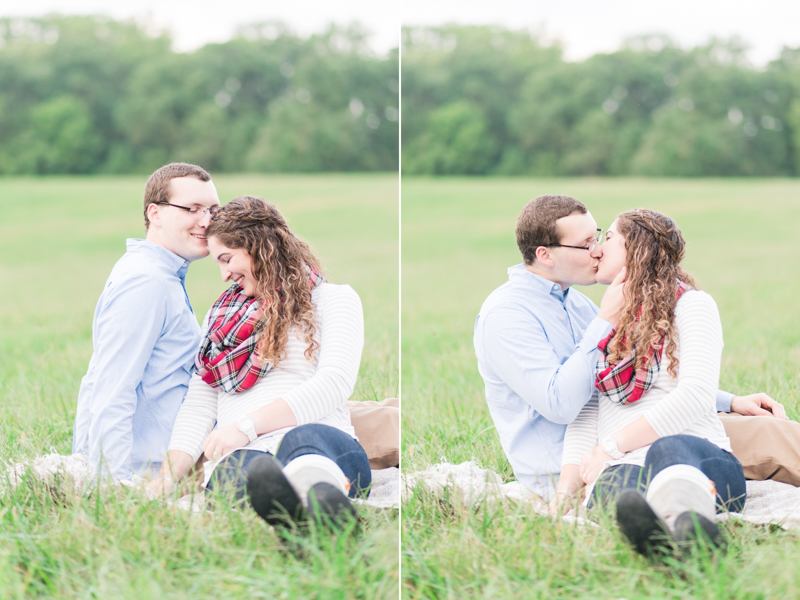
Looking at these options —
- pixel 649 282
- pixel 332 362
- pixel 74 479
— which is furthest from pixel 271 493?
pixel 649 282

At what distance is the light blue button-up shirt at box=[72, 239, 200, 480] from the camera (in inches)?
97.7

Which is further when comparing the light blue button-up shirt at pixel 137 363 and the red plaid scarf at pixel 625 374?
the light blue button-up shirt at pixel 137 363

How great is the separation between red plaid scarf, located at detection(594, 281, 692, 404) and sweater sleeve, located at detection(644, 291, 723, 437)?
0.08 metres

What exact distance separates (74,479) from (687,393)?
187 centimetres

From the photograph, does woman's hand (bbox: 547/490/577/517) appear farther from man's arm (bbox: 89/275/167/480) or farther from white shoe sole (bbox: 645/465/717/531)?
man's arm (bbox: 89/275/167/480)

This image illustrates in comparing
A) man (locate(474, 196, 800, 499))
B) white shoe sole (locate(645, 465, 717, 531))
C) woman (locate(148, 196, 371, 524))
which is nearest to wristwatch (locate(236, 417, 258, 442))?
woman (locate(148, 196, 371, 524))

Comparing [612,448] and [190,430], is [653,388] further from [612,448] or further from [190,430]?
[190,430]

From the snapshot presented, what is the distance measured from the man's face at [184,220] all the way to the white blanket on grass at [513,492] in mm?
1083

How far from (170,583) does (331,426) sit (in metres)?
0.63

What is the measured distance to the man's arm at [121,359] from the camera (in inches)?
97.2

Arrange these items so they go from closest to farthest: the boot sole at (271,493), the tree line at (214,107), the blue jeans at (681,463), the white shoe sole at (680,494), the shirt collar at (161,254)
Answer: the boot sole at (271,493) → the white shoe sole at (680,494) → the blue jeans at (681,463) → the shirt collar at (161,254) → the tree line at (214,107)

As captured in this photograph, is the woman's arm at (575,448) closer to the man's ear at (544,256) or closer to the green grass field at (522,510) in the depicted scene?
the green grass field at (522,510)

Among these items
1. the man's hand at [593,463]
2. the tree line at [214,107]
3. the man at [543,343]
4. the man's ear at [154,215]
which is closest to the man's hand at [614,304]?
the man at [543,343]

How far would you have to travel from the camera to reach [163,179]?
2.76m
